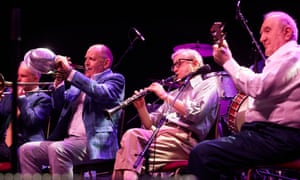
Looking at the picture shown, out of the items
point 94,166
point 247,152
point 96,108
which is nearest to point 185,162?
point 247,152

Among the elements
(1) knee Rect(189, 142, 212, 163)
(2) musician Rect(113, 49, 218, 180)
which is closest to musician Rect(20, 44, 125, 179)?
(2) musician Rect(113, 49, 218, 180)

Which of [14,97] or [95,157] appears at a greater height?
[14,97]

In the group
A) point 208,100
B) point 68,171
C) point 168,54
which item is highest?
point 168,54

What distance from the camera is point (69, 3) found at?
21.1 feet

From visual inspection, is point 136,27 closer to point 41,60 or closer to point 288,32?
point 41,60

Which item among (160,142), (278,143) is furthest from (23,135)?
(278,143)

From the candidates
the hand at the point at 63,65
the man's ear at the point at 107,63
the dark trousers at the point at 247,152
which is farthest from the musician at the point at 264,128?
the man's ear at the point at 107,63

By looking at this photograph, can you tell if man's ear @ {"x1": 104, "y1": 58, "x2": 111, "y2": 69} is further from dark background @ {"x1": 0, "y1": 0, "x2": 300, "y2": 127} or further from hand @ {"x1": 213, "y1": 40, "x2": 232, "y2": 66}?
hand @ {"x1": 213, "y1": 40, "x2": 232, "y2": 66}

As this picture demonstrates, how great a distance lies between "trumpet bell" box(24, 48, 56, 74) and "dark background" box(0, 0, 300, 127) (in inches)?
56.7

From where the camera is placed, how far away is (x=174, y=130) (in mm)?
4035

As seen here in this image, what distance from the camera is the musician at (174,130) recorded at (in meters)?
3.87

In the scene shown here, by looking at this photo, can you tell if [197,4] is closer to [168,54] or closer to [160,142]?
[168,54]

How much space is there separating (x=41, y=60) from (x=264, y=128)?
226 centimetres

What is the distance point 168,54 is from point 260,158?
3.31 meters
